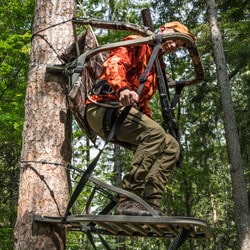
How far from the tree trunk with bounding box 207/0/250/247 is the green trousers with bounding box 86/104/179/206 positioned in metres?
7.51

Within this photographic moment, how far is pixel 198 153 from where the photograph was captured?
615 inches

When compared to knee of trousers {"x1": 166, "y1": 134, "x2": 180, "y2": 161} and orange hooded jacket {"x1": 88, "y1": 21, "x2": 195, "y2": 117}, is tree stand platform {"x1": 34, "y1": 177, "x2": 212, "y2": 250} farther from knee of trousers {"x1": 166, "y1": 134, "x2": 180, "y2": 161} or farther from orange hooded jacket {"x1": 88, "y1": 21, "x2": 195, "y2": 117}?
orange hooded jacket {"x1": 88, "y1": 21, "x2": 195, "y2": 117}

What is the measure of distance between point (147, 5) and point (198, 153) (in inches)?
212

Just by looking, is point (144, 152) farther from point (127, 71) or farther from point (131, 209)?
point (127, 71)

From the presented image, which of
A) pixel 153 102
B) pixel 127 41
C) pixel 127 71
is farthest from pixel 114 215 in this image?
pixel 153 102

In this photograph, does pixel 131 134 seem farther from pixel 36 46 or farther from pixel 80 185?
pixel 36 46

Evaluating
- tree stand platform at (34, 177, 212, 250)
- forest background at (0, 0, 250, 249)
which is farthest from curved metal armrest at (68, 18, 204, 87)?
forest background at (0, 0, 250, 249)

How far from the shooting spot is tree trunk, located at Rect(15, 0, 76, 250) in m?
3.57

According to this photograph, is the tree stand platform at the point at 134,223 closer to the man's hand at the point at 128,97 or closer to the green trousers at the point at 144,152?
the green trousers at the point at 144,152

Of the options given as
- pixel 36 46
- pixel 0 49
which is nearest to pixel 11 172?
pixel 0 49

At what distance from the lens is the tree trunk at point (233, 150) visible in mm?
10656

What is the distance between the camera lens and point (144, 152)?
3.52 m

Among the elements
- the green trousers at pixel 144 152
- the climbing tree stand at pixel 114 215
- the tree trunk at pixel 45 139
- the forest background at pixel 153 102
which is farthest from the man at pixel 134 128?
the forest background at pixel 153 102

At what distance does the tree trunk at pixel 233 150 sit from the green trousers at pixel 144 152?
751cm
